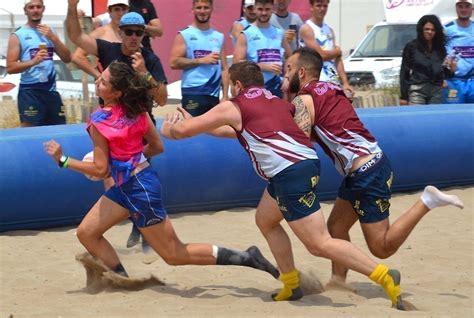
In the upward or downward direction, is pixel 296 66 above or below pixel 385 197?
above

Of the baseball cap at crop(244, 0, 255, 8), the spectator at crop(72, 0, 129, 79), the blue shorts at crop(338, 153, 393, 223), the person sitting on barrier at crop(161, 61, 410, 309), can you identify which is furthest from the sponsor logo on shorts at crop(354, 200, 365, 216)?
the baseball cap at crop(244, 0, 255, 8)

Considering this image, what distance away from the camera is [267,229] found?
6.32 m

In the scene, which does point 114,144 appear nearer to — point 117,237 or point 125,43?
point 125,43

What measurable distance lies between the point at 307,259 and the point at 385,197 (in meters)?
1.54

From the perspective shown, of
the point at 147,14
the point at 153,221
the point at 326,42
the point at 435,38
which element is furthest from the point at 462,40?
the point at 153,221

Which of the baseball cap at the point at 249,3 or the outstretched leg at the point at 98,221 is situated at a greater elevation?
the baseball cap at the point at 249,3

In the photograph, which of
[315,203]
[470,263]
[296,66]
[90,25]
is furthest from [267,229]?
[90,25]

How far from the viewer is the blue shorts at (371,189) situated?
629 centimetres

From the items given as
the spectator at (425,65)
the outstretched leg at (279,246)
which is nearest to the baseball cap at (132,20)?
the outstretched leg at (279,246)

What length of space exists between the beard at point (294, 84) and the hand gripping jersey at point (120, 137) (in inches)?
39.8

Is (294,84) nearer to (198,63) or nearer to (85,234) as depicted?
(85,234)

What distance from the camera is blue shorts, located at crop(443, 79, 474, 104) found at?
11.3 metres

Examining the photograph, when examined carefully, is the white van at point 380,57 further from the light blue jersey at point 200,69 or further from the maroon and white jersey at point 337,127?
the maroon and white jersey at point 337,127

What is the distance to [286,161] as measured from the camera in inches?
235
